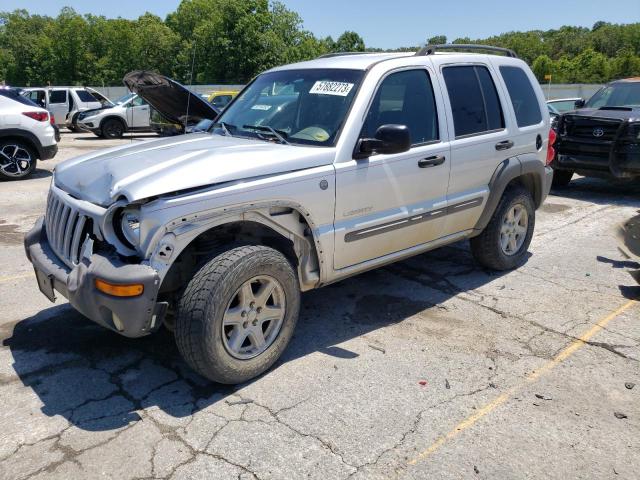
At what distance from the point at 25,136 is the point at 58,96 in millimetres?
13475

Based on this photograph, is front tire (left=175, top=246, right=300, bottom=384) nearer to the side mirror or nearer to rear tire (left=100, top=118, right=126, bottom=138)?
the side mirror

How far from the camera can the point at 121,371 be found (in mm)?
3721

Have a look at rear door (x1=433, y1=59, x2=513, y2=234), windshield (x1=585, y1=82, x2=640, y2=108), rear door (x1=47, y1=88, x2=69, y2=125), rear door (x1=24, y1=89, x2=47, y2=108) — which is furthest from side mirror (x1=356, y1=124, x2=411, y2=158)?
rear door (x1=24, y1=89, x2=47, y2=108)

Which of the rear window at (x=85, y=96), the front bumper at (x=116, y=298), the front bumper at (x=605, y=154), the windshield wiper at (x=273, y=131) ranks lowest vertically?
the front bumper at (x=116, y=298)

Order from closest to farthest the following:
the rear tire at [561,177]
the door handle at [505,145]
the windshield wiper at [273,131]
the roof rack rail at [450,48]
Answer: the windshield wiper at [273,131] < the roof rack rail at [450,48] < the door handle at [505,145] < the rear tire at [561,177]

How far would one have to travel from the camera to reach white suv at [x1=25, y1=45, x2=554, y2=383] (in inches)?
125

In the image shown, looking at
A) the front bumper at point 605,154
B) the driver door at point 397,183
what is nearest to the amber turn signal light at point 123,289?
the driver door at point 397,183

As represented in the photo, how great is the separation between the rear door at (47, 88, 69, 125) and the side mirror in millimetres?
21730

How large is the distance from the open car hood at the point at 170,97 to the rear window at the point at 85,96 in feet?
56.4

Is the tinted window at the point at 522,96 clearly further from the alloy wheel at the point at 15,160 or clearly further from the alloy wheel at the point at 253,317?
the alloy wheel at the point at 15,160

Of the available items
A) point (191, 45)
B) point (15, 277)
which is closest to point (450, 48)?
point (15, 277)

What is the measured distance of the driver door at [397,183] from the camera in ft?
13.0

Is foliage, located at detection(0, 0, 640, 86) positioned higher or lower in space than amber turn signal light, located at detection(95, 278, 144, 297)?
higher

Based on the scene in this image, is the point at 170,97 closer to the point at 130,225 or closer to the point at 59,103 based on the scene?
the point at 130,225
